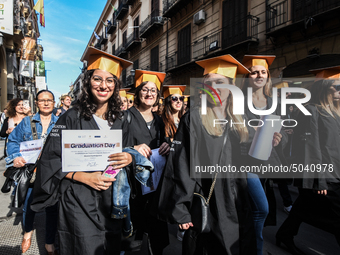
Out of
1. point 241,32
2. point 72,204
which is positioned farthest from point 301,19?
point 72,204

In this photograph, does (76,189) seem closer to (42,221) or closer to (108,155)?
(108,155)

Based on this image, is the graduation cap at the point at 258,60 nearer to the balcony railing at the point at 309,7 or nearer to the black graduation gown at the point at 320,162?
the black graduation gown at the point at 320,162

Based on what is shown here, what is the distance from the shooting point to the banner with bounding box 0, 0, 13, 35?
12133 millimetres

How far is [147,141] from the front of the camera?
2.78 m

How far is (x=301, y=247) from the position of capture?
9.98 ft

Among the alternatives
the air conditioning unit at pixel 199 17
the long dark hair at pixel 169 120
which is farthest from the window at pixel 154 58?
the long dark hair at pixel 169 120

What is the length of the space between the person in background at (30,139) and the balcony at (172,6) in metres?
14.0

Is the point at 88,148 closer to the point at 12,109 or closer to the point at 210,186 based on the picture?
the point at 210,186

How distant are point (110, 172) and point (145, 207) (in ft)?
3.20

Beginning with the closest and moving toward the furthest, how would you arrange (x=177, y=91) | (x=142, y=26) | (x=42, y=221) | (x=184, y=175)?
(x=184, y=175) < (x=42, y=221) < (x=177, y=91) < (x=142, y=26)

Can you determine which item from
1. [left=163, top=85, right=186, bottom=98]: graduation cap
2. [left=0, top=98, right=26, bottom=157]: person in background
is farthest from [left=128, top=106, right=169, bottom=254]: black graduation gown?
[left=0, top=98, right=26, bottom=157]: person in background

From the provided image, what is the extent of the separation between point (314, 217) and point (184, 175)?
1.99 metres

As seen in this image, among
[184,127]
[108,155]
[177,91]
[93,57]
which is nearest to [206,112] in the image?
[184,127]

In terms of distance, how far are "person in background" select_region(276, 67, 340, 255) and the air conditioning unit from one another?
11.8m
